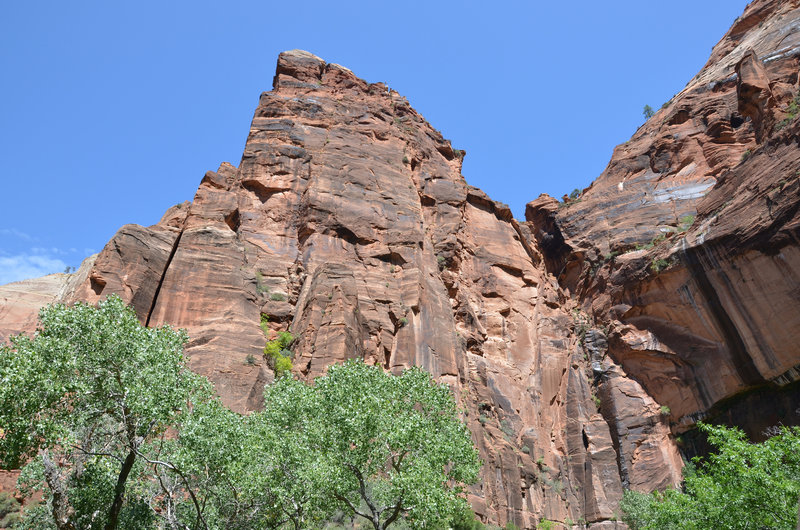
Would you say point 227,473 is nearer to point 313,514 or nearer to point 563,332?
point 313,514

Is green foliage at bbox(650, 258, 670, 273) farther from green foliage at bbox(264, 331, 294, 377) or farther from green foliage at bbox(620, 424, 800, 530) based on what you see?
green foliage at bbox(264, 331, 294, 377)

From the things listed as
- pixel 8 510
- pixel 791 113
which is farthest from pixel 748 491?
pixel 791 113

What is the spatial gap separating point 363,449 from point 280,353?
57.2 ft

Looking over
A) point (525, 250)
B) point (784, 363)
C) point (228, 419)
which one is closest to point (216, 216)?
point (228, 419)

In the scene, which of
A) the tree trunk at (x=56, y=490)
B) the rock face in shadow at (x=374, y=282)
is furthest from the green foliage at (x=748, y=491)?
the tree trunk at (x=56, y=490)

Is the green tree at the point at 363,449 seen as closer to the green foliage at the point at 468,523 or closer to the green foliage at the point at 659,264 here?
the green foliage at the point at 468,523

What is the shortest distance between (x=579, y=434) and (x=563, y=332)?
10.5 metres

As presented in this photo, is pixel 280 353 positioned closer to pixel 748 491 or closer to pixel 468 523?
pixel 468 523

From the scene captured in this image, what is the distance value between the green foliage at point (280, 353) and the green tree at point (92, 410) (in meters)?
14.6

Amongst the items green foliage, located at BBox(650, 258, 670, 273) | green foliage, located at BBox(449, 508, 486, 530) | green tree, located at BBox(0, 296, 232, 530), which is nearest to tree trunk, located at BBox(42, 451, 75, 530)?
green tree, located at BBox(0, 296, 232, 530)

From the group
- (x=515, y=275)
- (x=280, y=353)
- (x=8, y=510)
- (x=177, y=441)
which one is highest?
(x=515, y=275)

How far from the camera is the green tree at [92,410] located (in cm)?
1753

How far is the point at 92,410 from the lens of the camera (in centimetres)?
1923

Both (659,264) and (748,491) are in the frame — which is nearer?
(748,491)
